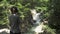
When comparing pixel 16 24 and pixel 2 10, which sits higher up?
pixel 16 24

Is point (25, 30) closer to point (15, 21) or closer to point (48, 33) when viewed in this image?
point (48, 33)

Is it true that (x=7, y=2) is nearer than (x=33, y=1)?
Yes

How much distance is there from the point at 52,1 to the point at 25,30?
4.47 m

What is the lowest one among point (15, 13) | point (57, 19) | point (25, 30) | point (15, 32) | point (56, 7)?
point (25, 30)

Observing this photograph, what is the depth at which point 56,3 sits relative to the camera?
8.36 meters

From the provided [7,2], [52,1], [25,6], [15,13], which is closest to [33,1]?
[25,6]

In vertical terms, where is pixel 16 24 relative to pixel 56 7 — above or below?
above

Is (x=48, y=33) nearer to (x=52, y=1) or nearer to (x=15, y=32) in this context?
(x=52, y=1)

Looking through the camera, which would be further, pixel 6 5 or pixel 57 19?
pixel 6 5

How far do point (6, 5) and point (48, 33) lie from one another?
3.77 meters

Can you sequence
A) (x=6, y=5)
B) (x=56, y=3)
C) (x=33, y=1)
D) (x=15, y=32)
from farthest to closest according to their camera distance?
(x=33, y=1) → (x=6, y=5) → (x=56, y=3) → (x=15, y=32)

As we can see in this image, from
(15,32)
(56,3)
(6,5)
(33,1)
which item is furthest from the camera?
(33,1)

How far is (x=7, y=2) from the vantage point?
11477 mm

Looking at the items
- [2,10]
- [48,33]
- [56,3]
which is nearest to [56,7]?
[56,3]
